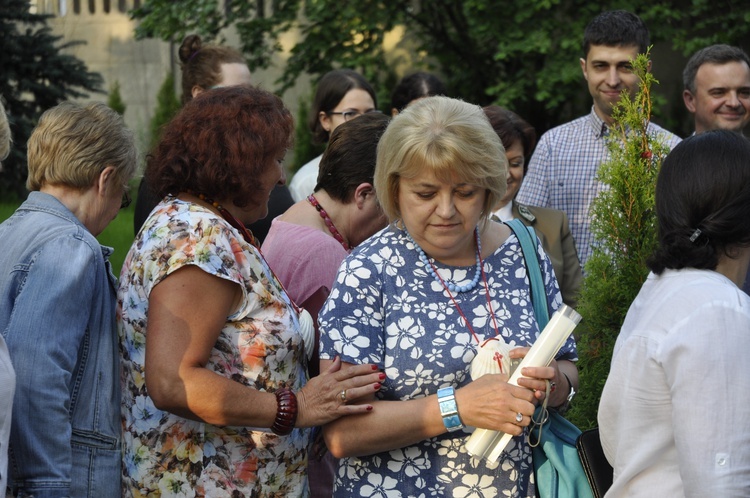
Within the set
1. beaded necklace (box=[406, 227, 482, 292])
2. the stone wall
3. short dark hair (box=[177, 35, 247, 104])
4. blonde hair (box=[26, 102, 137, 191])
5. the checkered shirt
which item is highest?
blonde hair (box=[26, 102, 137, 191])

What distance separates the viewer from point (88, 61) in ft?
59.6

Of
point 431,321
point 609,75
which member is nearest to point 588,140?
point 609,75

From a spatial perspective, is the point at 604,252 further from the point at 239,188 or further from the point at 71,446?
the point at 71,446

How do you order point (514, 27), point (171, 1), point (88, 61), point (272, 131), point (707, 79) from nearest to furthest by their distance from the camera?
point (272, 131), point (707, 79), point (514, 27), point (171, 1), point (88, 61)

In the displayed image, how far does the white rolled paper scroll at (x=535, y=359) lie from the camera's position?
257cm

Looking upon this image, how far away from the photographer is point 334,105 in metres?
5.77

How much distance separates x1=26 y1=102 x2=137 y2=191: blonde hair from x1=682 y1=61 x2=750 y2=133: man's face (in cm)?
356

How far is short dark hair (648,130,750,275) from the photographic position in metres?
2.23

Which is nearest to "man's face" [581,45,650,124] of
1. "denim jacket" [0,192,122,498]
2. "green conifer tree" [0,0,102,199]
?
"denim jacket" [0,192,122,498]

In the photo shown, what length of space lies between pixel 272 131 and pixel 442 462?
112cm

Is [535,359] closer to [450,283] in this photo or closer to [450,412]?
[450,412]

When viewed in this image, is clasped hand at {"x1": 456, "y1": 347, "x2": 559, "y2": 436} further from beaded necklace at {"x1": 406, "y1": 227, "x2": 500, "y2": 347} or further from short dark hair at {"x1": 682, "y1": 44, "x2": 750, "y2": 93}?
short dark hair at {"x1": 682, "y1": 44, "x2": 750, "y2": 93}

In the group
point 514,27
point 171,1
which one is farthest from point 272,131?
point 171,1

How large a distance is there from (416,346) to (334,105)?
3.33 meters
